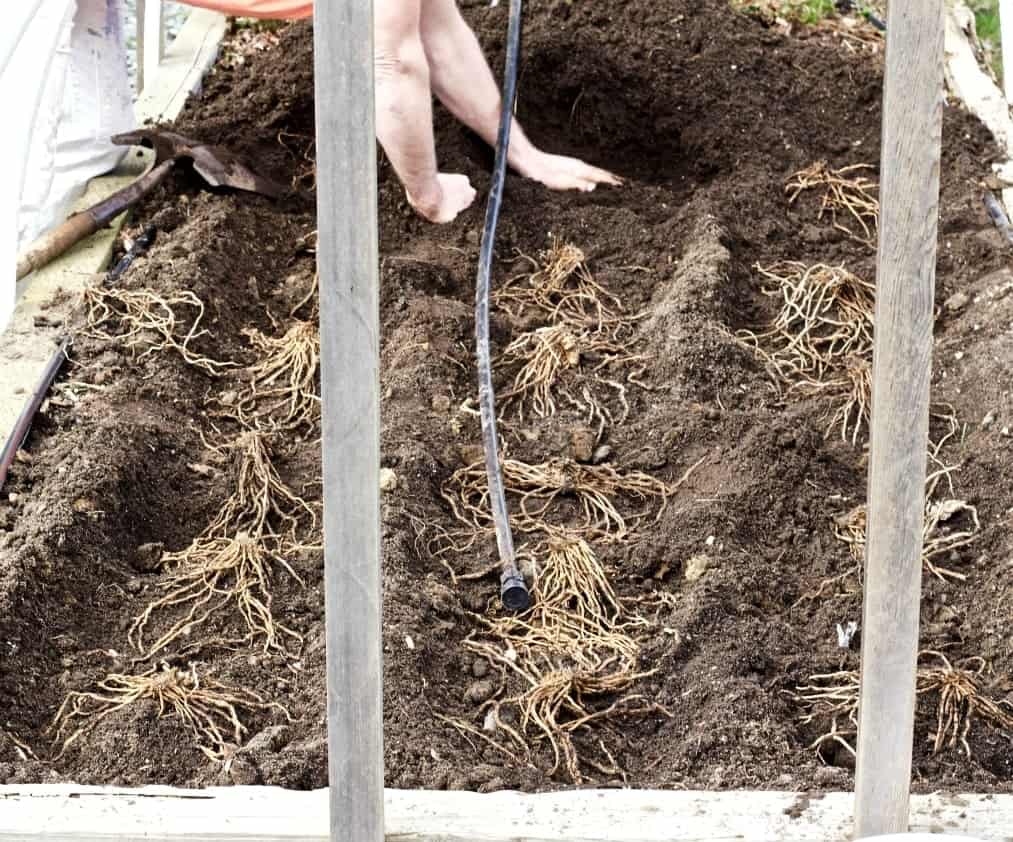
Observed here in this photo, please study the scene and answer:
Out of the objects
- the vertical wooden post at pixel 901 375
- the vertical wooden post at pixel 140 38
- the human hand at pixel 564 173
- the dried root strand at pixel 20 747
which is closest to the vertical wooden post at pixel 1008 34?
the vertical wooden post at pixel 901 375

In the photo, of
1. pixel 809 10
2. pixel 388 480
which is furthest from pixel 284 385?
pixel 809 10

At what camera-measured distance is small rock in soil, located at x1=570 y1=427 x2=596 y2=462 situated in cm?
342

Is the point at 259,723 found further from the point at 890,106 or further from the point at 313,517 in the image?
the point at 890,106

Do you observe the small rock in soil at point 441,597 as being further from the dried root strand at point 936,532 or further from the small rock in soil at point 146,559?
the dried root strand at point 936,532

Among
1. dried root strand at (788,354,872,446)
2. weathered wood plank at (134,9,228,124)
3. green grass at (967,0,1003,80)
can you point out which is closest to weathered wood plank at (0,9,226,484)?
weathered wood plank at (134,9,228,124)

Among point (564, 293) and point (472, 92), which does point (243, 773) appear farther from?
point (472, 92)

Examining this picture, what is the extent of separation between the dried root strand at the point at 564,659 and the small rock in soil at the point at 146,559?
0.69 meters

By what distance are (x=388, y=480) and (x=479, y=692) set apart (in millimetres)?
629

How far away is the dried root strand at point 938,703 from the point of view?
102 inches

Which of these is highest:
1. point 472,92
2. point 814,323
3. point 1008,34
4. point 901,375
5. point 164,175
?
point 1008,34

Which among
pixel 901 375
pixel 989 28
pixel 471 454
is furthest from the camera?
pixel 989 28

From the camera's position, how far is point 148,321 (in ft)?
12.5

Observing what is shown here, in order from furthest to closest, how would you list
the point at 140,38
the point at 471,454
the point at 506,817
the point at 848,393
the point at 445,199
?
the point at 140,38 < the point at 445,199 < the point at 848,393 < the point at 471,454 < the point at 506,817

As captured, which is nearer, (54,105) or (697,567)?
(697,567)
